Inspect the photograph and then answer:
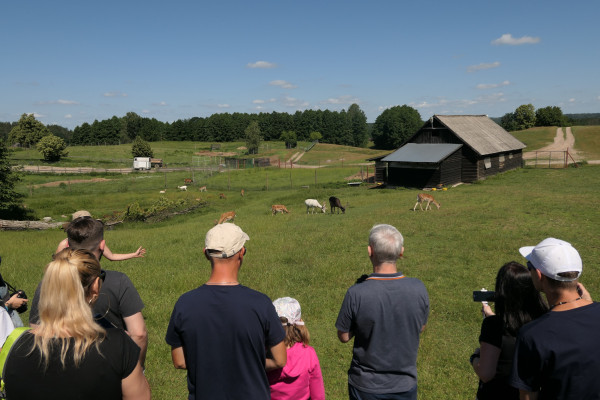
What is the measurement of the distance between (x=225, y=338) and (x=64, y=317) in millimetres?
1120

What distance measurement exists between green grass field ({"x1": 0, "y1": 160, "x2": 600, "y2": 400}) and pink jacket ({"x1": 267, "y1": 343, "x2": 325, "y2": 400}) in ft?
8.14

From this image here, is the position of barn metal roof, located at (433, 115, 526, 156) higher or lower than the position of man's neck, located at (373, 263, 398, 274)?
higher

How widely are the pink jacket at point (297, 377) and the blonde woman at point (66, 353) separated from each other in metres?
1.41

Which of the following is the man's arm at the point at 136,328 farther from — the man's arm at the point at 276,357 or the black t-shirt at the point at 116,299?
the man's arm at the point at 276,357

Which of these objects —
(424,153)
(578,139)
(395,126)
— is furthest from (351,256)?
(395,126)

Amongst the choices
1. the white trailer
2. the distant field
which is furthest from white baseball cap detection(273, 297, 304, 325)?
the white trailer

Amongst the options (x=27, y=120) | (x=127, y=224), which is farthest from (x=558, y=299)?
(x=27, y=120)

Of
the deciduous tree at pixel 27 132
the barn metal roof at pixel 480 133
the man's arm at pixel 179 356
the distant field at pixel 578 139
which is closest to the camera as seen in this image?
the man's arm at pixel 179 356

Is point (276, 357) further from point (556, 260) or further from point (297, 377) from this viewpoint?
point (556, 260)

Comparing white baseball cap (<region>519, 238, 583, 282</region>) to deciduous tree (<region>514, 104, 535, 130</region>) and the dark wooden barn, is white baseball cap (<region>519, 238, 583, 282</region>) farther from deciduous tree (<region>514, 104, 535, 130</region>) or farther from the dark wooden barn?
deciduous tree (<region>514, 104, 535, 130</region>)

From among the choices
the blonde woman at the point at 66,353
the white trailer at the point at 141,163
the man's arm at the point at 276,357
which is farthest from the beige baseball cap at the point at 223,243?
the white trailer at the point at 141,163

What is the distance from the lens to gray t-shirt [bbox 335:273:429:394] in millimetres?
3820

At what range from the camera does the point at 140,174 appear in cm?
5897

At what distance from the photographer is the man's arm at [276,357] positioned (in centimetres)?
339
